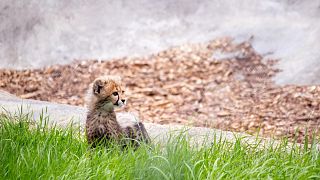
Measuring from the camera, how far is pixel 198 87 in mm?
9547

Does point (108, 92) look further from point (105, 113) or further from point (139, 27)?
point (139, 27)

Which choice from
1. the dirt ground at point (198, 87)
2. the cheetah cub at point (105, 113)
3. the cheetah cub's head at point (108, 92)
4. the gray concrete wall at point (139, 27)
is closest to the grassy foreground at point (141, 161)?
the cheetah cub at point (105, 113)

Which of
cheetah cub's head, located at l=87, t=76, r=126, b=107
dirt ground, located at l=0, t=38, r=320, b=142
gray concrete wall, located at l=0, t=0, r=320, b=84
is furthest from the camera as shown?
gray concrete wall, located at l=0, t=0, r=320, b=84

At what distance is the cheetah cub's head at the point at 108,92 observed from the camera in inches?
192

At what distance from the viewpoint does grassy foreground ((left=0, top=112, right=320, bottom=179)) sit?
4148mm

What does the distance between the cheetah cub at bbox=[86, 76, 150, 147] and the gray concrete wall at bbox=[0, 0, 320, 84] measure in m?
5.00

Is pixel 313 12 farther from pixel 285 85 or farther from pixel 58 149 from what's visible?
pixel 58 149

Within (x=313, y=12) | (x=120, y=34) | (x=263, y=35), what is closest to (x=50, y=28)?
(x=120, y=34)

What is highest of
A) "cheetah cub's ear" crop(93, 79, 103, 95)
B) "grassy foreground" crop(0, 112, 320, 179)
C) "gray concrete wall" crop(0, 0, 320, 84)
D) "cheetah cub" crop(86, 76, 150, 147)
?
"gray concrete wall" crop(0, 0, 320, 84)

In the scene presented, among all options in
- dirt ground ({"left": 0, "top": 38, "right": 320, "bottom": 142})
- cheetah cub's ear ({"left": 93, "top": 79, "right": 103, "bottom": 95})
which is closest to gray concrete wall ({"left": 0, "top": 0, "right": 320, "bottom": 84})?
dirt ground ({"left": 0, "top": 38, "right": 320, "bottom": 142})

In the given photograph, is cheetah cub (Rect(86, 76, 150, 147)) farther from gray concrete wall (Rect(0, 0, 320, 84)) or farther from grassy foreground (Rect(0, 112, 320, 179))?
gray concrete wall (Rect(0, 0, 320, 84))

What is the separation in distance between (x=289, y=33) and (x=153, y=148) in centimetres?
586

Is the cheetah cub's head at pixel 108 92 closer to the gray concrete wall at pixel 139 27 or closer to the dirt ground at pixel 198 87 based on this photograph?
the dirt ground at pixel 198 87

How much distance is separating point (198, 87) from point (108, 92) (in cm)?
470
